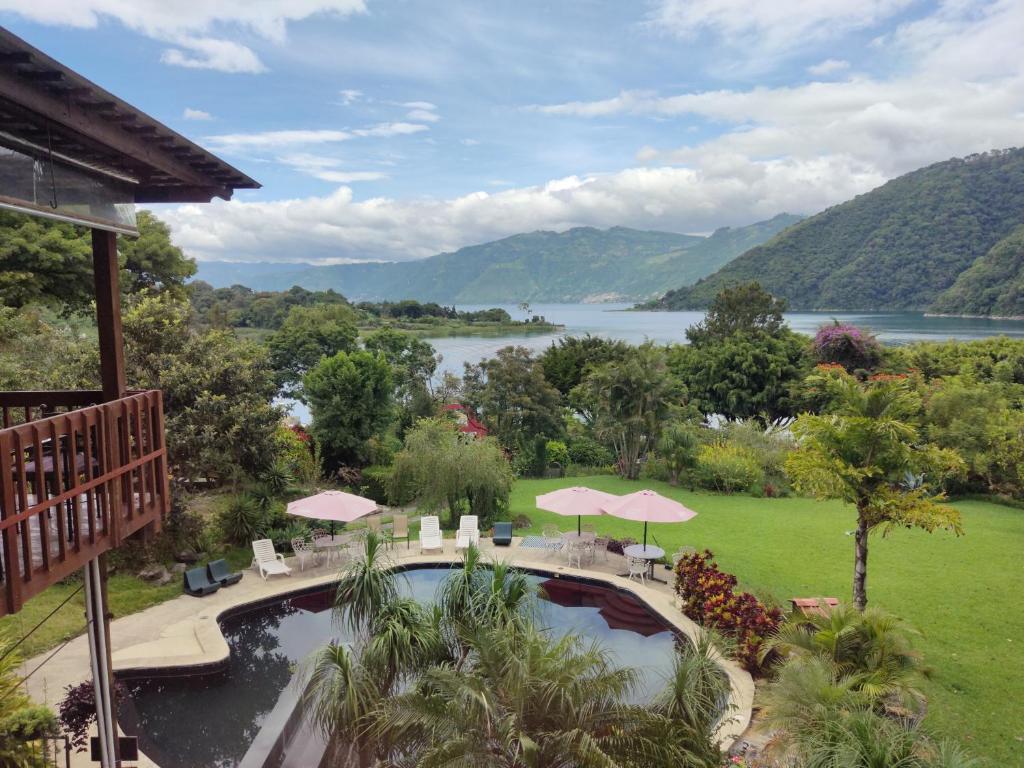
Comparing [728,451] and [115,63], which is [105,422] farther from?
[728,451]

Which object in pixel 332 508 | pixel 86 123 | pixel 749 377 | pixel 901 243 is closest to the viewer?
pixel 86 123

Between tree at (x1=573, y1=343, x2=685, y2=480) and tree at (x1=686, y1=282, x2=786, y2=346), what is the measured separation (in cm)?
1557

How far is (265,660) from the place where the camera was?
947 cm

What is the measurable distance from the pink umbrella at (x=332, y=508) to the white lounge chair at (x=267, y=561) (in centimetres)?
80

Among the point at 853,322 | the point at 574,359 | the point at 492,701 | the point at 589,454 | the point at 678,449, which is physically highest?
the point at 853,322

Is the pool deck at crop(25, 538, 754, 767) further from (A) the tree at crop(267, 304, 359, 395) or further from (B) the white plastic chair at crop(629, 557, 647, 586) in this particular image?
(A) the tree at crop(267, 304, 359, 395)

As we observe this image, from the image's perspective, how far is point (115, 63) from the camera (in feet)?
53.3

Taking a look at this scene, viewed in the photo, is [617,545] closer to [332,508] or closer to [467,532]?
[467,532]

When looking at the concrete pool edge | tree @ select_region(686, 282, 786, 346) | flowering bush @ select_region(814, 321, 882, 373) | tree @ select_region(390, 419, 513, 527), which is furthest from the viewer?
tree @ select_region(686, 282, 786, 346)

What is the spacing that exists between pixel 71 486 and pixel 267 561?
905 centimetres

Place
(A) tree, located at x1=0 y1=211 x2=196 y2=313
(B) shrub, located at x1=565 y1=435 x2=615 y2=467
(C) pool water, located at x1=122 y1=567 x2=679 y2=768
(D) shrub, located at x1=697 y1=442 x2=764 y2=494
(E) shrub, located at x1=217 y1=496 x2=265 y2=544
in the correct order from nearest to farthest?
(C) pool water, located at x1=122 y1=567 x2=679 y2=768, (E) shrub, located at x1=217 y1=496 x2=265 y2=544, (A) tree, located at x1=0 y1=211 x2=196 y2=313, (D) shrub, located at x1=697 y1=442 x2=764 y2=494, (B) shrub, located at x1=565 y1=435 x2=615 y2=467

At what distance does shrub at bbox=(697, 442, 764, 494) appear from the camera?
19516mm

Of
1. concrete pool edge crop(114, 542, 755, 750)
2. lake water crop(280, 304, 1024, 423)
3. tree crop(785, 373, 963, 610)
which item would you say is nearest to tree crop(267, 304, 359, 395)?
lake water crop(280, 304, 1024, 423)

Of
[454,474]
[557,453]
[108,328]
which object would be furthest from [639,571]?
[557,453]
